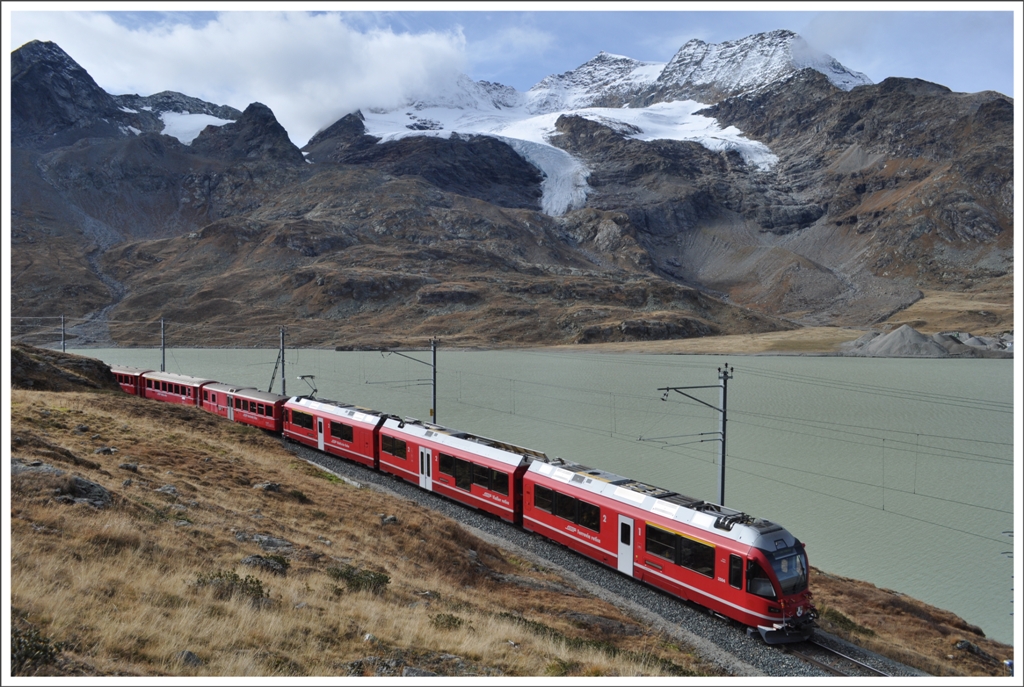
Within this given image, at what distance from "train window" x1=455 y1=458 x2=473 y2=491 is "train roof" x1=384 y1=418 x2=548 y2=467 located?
1.88ft

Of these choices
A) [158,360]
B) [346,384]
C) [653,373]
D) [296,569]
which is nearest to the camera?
[296,569]

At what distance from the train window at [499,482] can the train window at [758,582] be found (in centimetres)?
1056

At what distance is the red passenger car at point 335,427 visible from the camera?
34344 millimetres

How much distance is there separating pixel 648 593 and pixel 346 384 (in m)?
62.9

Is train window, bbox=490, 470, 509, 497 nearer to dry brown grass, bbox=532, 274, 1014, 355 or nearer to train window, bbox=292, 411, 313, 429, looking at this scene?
train window, bbox=292, 411, 313, 429

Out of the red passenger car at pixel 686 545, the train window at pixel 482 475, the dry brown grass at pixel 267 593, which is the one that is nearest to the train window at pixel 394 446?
the train window at pixel 482 475

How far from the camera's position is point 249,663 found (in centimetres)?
969

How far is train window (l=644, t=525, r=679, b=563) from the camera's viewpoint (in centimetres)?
1930

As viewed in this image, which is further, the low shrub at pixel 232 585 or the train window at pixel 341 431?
the train window at pixel 341 431

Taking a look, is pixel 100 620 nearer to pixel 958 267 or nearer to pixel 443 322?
pixel 443 322

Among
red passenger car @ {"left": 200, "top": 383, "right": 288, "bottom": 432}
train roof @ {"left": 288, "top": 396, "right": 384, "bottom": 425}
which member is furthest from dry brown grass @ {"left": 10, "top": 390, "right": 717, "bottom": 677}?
red passenger car @ {"left": 200, "top": 383, "right": 288, "bottom": 432}

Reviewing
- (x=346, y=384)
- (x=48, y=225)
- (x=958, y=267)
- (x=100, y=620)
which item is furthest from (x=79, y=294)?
(x=958, y=267)

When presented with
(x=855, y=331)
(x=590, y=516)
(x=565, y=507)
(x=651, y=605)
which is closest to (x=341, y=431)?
(x=565, y=507)

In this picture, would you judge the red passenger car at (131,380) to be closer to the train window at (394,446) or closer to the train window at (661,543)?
the train window at (394,446)
